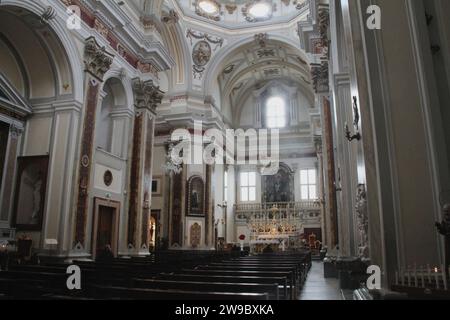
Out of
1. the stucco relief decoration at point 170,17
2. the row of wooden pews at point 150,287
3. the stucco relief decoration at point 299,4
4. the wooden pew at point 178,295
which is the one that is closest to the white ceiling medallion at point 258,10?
the stucco relief decoration at point 299,4

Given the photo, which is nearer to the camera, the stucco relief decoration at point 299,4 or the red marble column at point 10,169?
the red marble column at point 10,169

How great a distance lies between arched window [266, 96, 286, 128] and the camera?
2594cm

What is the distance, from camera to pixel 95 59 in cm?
1024

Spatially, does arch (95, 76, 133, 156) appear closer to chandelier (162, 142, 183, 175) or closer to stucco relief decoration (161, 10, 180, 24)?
chandelier (162, 142, 183, 175)

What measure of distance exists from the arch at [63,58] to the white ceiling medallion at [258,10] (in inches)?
480

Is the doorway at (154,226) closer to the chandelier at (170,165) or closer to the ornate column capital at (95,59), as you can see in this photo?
the chandelier at (170,165)

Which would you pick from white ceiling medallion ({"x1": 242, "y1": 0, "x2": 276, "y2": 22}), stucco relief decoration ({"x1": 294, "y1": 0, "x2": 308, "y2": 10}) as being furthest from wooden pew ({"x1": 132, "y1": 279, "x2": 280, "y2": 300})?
white ceiling medallion ({"x1": 242, "y1": 0, "x2": 276, "y2": 22})

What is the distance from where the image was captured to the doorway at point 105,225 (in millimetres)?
10492

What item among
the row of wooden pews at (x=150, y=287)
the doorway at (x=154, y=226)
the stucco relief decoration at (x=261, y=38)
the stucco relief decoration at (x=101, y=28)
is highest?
the stucco relief decoration at (x=261, y=38)

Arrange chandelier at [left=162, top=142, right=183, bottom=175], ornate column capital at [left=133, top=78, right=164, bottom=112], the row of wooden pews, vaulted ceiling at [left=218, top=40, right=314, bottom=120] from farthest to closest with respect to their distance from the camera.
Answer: vaulted ceiling at [left=218, top=40, right=314, bottom=120], chandelier at [left=162, top=142, right=183, bottom=175], ornate column capital at [left=133, top=78, right=164, bottom=112], the row of wooden pews

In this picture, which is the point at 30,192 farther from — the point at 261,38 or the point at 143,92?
the point at 261,38

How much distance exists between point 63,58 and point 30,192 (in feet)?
11.2
